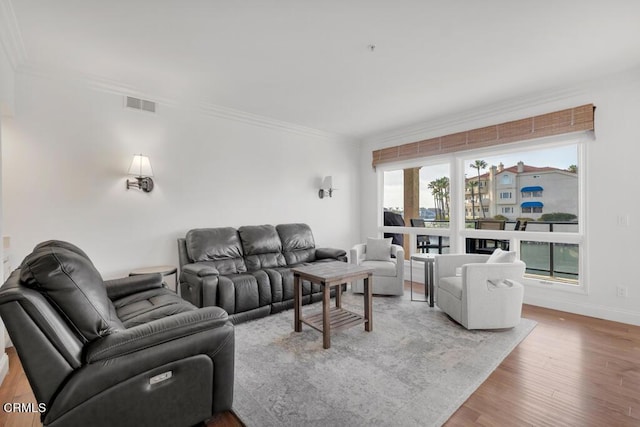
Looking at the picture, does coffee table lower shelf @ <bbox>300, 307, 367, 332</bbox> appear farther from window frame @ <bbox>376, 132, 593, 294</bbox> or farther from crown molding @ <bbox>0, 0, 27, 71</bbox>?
crown molding @ <bbox>0, 0, 27, 71</bbox>

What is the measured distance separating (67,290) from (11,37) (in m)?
2.42

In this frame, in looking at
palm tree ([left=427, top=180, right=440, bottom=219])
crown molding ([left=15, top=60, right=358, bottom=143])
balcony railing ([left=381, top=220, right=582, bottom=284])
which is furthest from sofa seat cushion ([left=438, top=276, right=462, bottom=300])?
crown molding ([left=15, top=60, right=358, bottom=143])

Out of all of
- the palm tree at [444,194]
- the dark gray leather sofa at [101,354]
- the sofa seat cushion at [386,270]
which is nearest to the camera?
the dark gray leather sofa at [101,354]

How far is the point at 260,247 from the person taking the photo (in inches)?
159

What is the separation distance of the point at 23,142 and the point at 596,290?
243 inches

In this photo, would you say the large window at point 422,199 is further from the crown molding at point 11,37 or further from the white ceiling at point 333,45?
the crown molding at point 11,37

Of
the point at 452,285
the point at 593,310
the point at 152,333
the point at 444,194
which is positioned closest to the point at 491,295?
the point at 452,285

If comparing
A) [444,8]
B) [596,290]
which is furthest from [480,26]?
[596,290]

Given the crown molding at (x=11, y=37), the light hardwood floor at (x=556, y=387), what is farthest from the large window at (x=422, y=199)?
the crown molding at (x=11, y=37)

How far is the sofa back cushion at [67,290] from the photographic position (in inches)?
54.1

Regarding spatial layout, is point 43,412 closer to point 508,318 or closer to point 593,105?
point 508,318

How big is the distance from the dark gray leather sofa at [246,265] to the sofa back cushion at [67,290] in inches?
60.8

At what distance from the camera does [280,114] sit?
441cm

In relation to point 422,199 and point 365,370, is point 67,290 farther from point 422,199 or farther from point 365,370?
point 422,199
